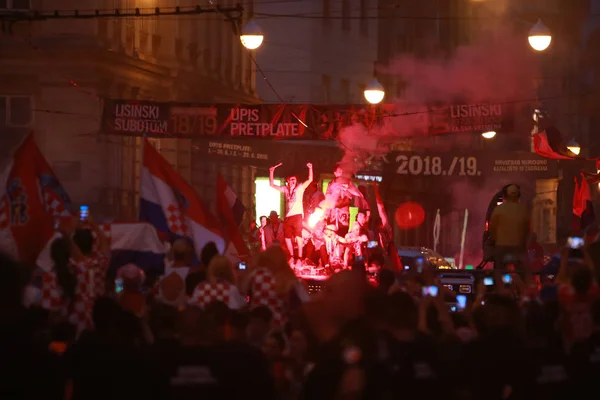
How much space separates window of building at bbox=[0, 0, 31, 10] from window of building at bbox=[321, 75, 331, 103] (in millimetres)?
21535

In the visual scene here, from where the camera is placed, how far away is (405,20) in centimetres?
5819

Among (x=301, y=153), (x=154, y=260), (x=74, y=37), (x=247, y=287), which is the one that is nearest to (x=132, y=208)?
(x=74, y=37)

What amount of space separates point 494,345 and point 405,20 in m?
50.5

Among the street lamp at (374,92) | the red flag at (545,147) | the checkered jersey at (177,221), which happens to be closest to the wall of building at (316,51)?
the street lamp at (374,92)

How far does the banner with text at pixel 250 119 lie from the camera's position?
993 inches

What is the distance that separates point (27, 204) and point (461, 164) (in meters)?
21.2

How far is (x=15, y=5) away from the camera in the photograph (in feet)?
99.6

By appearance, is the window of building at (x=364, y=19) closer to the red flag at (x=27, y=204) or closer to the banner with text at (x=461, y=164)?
the banner with text at (x=461, y=164)

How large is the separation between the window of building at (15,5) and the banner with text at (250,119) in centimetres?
595

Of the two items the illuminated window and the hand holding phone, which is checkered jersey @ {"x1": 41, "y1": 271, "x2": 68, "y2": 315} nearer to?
the hand holding phone

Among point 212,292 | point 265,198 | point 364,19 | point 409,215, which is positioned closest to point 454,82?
point 265,198

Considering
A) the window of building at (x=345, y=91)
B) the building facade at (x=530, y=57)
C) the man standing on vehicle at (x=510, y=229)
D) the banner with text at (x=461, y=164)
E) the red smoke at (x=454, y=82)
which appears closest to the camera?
the man standing on vehicle at (x=510, y=229)

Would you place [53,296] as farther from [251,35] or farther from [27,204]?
[251,35]

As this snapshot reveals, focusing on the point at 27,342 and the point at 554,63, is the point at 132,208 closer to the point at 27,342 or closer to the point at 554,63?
the point at 27,342
